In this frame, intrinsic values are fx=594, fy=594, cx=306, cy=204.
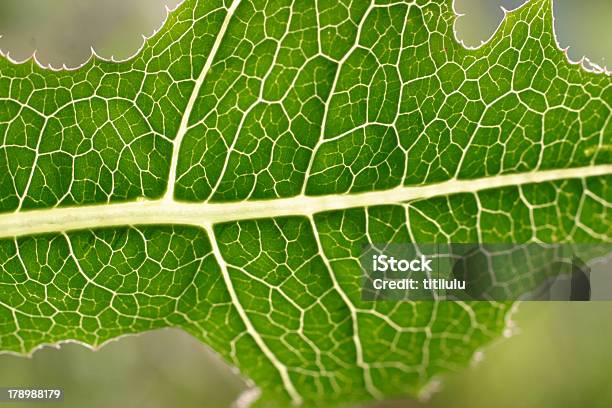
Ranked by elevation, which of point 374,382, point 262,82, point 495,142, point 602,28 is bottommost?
point 374,382

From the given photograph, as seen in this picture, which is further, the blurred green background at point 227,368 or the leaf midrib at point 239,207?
the blurred green background at point 227,368

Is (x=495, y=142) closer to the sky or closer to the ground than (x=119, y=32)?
closer to the ground

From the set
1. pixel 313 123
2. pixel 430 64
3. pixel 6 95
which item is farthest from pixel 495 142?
pixel 6 95

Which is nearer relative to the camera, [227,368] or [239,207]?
[239,207]

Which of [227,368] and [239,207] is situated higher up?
[239,207]

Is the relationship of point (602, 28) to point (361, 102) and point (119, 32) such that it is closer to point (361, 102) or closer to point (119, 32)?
point (119, 32)

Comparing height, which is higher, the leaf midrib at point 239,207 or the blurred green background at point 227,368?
the leaf midrib at point 239,207

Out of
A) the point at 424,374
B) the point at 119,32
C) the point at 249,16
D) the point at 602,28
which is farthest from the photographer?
the point at 602,28

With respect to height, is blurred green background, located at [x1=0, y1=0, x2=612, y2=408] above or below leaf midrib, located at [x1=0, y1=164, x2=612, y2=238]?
below
